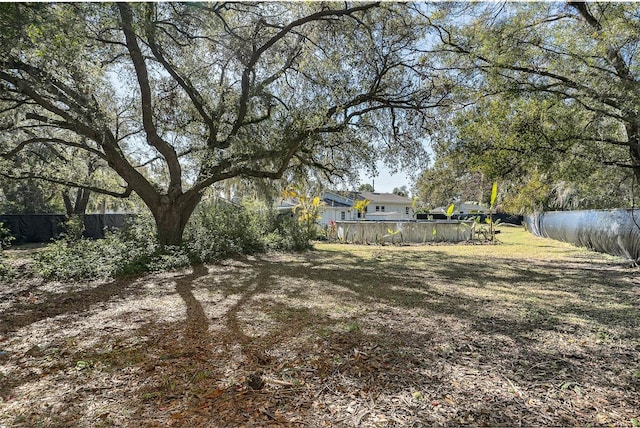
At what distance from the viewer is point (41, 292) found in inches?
220

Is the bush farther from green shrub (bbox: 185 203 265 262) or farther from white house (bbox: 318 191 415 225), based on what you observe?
white house (bbox: 318 191 415 225)

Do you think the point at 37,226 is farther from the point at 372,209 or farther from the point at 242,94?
the point at 372,209

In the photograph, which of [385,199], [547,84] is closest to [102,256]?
[547,84]

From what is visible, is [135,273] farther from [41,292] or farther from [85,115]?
[85,115]

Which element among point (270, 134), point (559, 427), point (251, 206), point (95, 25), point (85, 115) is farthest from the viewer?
point (251, 206)

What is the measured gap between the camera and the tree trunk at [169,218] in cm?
898

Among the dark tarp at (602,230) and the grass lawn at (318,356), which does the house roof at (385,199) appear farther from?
the grass lawn at (318,356)

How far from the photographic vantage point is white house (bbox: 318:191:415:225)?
92.9 feet

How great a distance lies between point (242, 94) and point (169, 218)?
377cm

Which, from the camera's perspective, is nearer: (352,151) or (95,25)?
(95,25)

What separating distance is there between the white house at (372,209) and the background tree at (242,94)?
16.7m

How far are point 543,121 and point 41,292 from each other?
970cm

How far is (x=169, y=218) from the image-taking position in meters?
9.01

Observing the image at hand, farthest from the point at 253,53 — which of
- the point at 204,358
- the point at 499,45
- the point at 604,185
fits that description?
the point at 604,185
